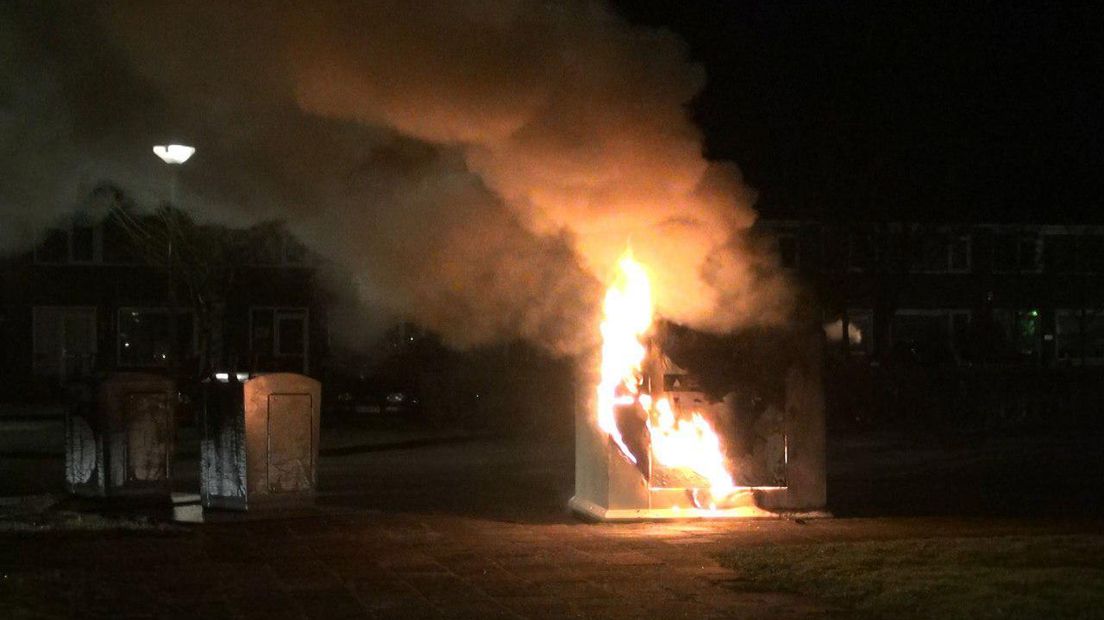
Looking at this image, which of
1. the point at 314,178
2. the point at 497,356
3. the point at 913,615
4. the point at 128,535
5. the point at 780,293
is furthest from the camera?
the point at 497,356

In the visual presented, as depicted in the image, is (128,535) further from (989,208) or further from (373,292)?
(989,208)

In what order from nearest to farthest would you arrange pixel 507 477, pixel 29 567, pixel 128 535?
1. pixel 29 567
2. pixel 128 535
3. pixel 507 477

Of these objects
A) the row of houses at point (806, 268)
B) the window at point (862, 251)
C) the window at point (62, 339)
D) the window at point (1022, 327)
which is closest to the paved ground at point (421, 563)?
the row of houses at point (806, 268)

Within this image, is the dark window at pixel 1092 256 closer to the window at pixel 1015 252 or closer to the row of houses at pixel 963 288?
the row of houses at pixel 963 288

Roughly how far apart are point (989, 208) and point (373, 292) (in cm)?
3429

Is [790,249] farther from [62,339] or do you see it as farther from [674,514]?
[674,514]

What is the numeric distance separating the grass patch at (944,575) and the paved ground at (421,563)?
12.0 inches

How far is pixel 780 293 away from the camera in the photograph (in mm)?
12586

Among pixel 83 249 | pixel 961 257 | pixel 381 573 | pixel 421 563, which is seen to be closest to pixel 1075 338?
pixel 961 257

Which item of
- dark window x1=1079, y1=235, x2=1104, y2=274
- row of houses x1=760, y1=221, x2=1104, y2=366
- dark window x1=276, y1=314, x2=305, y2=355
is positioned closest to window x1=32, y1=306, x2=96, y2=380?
dark window x1=276, y1=314, x2=305, y2=355

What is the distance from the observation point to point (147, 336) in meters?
42.6

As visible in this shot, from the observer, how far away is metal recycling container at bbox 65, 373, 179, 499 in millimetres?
15016

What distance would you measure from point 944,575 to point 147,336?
36681 mm

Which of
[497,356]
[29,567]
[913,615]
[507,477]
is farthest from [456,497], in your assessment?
[497,356]
